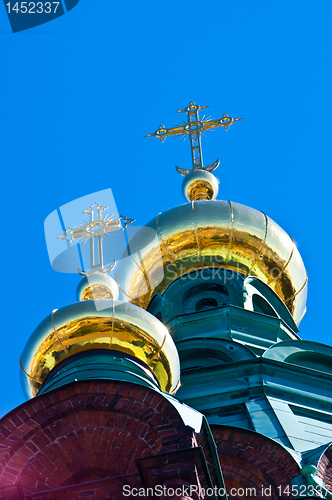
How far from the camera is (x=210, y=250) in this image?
19.0m

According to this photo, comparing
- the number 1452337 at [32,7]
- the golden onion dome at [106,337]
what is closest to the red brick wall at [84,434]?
the golden onion dome at [106,337]

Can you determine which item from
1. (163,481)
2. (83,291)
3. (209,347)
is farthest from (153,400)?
(209,347)

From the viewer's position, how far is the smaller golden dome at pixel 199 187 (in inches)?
853

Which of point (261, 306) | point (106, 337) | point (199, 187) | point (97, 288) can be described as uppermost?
point (199, 187)

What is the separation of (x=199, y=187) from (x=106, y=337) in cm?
988

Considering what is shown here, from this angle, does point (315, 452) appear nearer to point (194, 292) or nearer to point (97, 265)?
point (97, 265)

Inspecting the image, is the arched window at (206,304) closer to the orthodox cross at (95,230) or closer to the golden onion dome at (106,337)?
the orthodox cross at (95,230)

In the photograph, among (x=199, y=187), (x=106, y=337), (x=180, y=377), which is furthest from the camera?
(x=199, y=187)

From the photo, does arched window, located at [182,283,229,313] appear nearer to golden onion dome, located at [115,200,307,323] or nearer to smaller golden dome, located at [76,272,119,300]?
golden onion dome, located at [115,200,307,323]

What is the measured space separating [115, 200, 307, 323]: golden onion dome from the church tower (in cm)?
2

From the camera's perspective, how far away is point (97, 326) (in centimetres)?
1231

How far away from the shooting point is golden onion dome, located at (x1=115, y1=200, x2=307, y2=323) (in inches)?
749

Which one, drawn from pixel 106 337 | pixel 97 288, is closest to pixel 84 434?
pixel 106 337

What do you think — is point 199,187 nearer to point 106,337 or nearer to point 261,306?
point 261,306
